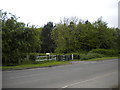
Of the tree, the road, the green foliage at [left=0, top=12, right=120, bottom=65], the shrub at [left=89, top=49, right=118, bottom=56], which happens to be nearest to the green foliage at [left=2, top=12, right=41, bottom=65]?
the green foliage at [left=0, top=12, right=120, bottom=65]

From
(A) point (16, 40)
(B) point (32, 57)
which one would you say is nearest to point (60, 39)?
(B) point (32, 57)

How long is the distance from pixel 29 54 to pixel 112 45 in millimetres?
32092

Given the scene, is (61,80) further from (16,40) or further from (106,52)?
(106,52)

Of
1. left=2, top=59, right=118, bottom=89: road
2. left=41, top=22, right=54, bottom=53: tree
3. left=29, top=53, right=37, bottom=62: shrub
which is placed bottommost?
left=2, top=59, right=118, bottom=89: road

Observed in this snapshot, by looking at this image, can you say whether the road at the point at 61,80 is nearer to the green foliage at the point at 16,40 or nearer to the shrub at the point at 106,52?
the green foliage at the point at 16,40

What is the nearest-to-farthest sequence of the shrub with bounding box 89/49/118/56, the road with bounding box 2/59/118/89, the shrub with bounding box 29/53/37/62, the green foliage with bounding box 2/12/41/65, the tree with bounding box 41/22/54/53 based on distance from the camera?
the road with bounding box 2/59/118/89
the green foliage with bounding box 2/12/41/65
the shrub with bounding box 29/53/37/62
the shrub with bounding box 89/49/118/56
the tree with bounding box 41/22/54/53

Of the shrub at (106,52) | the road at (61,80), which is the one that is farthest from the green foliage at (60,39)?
the road at (61,80)

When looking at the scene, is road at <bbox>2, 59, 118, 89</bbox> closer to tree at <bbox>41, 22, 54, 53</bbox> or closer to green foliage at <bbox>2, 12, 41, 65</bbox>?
green foliage at <bbox>2, 12, 41, 65</bbox>

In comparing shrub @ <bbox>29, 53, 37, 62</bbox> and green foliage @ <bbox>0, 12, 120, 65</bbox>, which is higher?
green foliage @ <bbox>0, 12, 120, 65</bbox>

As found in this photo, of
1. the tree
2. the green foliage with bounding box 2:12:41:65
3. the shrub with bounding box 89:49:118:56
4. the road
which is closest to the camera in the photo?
the road

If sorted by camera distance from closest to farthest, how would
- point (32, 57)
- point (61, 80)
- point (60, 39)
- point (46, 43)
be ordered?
1. point (61, 80)
2. point (32, 57)
3. point (60, 39)
4. point (46, 43)

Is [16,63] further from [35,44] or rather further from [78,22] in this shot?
[78,22]

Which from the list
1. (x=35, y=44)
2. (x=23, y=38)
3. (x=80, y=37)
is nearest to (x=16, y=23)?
(x=23, y=38)

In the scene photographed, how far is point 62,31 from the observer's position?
4325 centimetres
